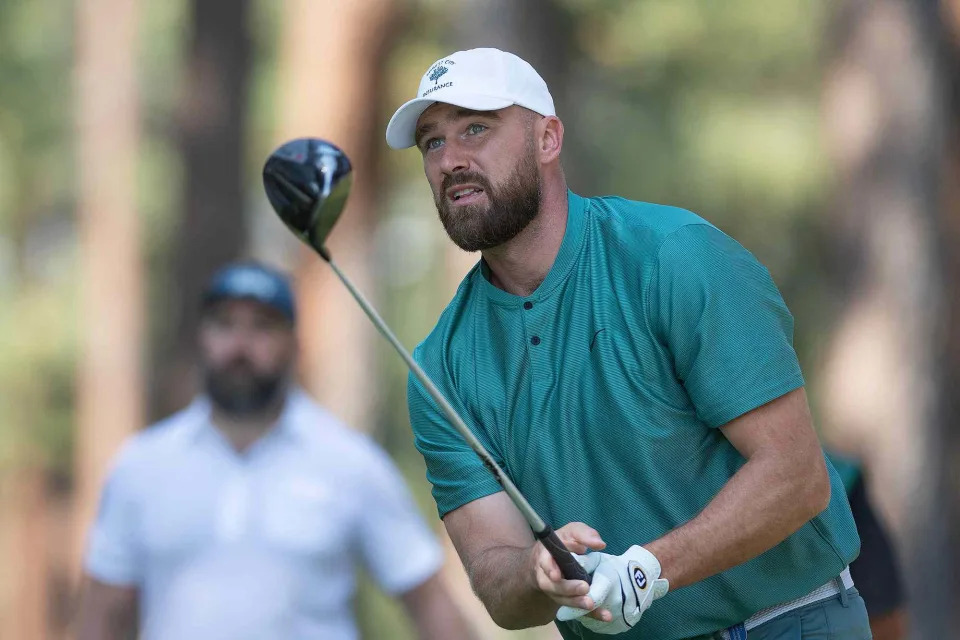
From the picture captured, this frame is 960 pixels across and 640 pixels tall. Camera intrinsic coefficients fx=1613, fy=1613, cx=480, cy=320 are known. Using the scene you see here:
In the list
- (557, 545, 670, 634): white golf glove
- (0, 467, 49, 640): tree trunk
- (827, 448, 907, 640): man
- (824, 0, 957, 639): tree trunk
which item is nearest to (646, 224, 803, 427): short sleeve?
(557, 545, 670, 634): white golf glove

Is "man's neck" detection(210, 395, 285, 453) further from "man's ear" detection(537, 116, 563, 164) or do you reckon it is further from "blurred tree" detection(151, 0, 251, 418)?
"blurred tree" detection(151, 0, 251, 418)

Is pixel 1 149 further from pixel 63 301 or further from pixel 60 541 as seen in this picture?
pixel 60 541

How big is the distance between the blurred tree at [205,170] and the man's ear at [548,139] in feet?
33.9

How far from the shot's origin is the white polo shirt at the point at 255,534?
6.86 meters

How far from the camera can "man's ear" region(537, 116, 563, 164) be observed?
4594 millimetres

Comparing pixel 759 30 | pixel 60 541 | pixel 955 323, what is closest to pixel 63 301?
pixel 60 541

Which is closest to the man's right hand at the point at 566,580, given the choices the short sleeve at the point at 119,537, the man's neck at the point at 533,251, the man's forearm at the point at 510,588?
the man's forearm at the point at 510,588

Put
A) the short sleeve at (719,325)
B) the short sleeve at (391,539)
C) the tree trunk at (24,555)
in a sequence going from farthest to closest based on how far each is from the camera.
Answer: the tree trunk at (24,555), the short sleeve at (391,539), the short sleeve at (719,325)

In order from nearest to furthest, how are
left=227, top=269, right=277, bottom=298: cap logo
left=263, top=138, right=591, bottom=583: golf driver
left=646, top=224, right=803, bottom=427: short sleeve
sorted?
left=646, top=224, right=803, bottom=427: short sleeve → left=263, top=138, right=591, bottom=583: golf driver → left=227, top=269, right=277, bottom=298: cap logo

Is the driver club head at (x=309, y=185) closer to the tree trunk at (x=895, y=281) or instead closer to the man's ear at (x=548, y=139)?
the man's ear at (x=548, y=139)

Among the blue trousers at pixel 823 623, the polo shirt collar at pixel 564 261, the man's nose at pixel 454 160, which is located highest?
the man's nose at pixel 454 160

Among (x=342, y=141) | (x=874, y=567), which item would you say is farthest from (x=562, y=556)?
(x=342, y=141)

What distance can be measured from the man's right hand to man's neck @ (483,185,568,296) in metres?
0.83

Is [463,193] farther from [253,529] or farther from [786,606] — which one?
[253,529]
